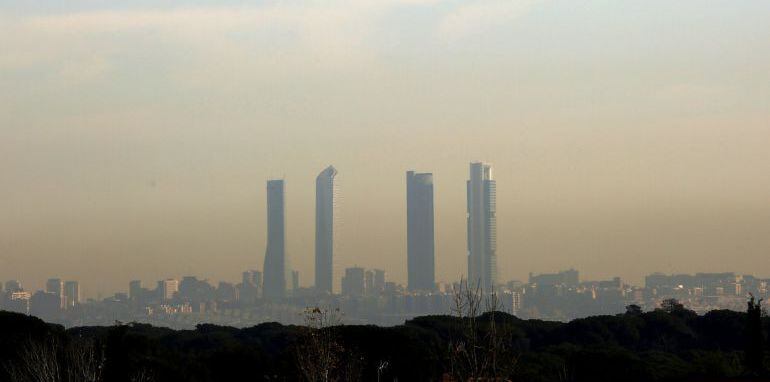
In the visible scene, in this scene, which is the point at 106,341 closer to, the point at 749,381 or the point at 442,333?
the point at 749,381

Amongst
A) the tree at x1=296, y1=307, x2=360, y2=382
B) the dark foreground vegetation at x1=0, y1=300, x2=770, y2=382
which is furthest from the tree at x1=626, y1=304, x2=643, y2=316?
A: the tree at x1=296, y1=307, x2=360, y2=382

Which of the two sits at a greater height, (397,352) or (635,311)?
(635,311)

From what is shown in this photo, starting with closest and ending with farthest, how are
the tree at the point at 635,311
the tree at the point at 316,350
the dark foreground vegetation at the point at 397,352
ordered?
the tree at the point at 316,350 → the dark foreground vegetation at the point at 397,352 → the tree at the point at 635,311

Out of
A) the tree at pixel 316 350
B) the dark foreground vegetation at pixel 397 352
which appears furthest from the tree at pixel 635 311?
the tree at pixel 316 350

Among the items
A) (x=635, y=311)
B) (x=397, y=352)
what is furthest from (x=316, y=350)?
(x=635, y=311)

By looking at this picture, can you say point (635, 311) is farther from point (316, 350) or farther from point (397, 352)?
point (316, 350)

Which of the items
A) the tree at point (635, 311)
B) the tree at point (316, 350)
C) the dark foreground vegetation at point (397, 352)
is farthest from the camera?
the tree at point (635, 311)

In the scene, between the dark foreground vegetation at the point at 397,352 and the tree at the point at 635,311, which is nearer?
the dark foreground vegetation at the point at 397,352

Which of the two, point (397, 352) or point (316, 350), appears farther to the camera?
point (397, 352)

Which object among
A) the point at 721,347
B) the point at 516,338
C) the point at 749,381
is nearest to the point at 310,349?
the point at 749,381

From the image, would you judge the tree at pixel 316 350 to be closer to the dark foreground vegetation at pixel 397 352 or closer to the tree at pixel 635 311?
the dark foreground vegetation at pixel 397 352

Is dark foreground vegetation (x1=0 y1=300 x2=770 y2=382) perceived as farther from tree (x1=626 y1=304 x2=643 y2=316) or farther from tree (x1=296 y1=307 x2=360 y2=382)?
tree (x1=626 y1=304 x2=643 y2=316)
